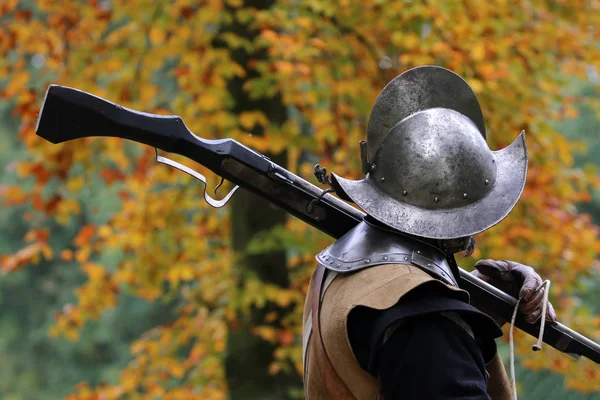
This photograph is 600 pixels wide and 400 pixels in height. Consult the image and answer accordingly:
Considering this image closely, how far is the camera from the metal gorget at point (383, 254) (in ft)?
7.88

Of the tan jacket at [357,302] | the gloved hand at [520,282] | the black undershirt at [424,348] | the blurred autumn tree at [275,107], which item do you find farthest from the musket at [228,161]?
the blurred autumn tree at [275,107]

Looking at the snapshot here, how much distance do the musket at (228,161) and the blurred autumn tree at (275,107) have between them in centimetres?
318

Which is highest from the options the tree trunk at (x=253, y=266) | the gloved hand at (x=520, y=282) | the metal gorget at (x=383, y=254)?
the metal gorget at (x=383, y=254)

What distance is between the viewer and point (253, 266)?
6.93 metres

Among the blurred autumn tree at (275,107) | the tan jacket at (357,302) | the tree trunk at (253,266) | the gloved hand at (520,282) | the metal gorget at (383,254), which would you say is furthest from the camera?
the tree trunk at (253,266)

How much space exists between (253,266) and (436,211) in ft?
14.9

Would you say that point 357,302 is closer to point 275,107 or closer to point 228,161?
point 228,161

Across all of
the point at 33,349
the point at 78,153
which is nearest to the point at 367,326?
the point at 78,153

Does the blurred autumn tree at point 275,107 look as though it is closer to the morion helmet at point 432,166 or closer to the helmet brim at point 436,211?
the morion helmet at point 432,166

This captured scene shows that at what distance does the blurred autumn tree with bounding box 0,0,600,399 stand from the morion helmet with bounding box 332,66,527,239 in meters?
3.33

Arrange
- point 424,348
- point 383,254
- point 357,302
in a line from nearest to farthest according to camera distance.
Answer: point 424,348 → point 357,302 → point 383,254

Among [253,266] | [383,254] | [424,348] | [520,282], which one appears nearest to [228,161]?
[383,254]

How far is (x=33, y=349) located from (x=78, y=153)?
15644 mm

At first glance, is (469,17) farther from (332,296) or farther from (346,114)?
(332,296)
